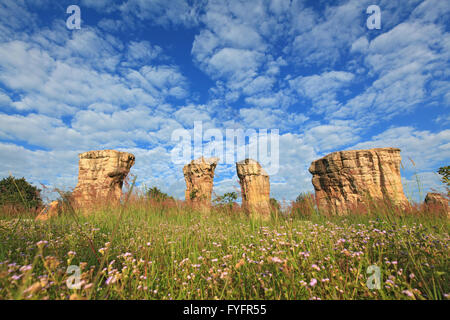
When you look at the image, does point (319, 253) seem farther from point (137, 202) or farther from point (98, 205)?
point (98, 205)

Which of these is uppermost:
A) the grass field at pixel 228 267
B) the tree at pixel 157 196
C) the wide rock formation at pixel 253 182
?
the wide rock formation at pixel 253 182

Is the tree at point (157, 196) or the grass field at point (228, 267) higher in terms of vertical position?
the tree at point (157, 196)

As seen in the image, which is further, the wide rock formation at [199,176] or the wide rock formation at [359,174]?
the wide rock formation at [199,176]

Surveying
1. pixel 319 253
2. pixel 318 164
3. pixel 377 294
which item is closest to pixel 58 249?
pixel 319 253

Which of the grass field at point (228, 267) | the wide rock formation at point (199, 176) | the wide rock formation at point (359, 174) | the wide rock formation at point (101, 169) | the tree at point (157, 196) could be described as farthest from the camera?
the wide rock formation at point (199, 176)

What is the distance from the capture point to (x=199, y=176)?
13680 mm

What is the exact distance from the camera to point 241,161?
13.2 metres

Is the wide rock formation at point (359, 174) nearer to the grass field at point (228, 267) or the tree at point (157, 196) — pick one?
the grass field at point (228, 267)

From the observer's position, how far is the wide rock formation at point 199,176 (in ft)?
43.9

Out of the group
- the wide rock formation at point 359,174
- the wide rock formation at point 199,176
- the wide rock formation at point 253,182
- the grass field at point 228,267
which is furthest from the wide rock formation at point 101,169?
the wide rock formation at point 359,174

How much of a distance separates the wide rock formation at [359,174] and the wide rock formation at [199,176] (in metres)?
6.94

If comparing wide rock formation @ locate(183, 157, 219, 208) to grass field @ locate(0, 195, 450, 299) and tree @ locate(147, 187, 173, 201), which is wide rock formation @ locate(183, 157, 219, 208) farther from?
grass field @ locate(0, 195, 450, 299)

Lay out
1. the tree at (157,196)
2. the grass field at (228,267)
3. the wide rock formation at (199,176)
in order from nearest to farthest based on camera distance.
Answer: the grass field at (228,267) < the tree at (157,196) < the wide rock formation at (199,176)

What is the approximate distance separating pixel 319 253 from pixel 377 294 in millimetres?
856
